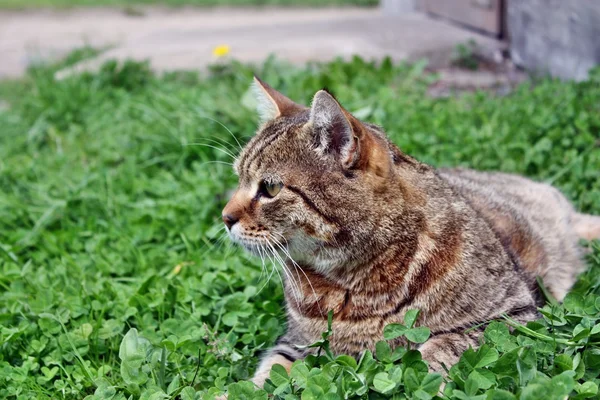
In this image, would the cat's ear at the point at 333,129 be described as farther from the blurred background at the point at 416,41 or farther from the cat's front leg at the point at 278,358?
the blurred background at the point at 416,41

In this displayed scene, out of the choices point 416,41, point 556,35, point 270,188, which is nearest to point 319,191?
point 270,188

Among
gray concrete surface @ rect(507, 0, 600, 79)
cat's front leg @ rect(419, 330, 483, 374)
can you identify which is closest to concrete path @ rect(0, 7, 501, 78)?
gray concrete surface @ rect(507, 0, 600, 79)

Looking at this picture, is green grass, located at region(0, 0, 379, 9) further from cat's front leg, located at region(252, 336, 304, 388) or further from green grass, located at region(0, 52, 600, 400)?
cat's front leg, located at region(252, 336, 304, 388)

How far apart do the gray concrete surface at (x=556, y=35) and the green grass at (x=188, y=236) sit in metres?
0.28

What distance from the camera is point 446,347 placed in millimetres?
2330

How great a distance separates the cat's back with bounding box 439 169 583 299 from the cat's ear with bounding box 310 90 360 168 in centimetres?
71

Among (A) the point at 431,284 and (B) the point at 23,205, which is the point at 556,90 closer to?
(A) the point at 431,284

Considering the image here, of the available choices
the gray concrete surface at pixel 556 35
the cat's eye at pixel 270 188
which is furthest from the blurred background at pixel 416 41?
the cat's eye at pixel 270 188

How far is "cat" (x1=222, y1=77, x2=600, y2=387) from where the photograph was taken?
2.38 m

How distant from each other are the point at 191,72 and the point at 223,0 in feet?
25.8

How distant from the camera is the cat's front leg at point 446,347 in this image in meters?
2.29

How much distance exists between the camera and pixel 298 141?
2502 millimetres

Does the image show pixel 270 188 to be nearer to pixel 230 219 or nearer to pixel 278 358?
pixel 230 219

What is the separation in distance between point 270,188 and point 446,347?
829 mm
